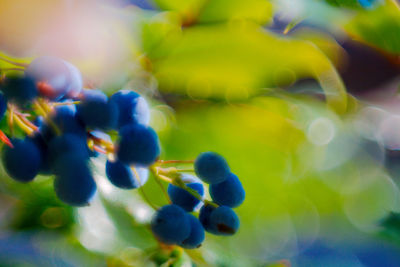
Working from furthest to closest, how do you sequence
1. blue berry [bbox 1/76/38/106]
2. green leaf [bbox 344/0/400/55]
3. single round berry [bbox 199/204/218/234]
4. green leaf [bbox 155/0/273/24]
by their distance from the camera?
green leaf [bbox 344/0/400/55], green leaf [bbox 155/0/273/24], single round berry [bbox 199/204/218/234], blue berry [bbox 1/76/38/106]

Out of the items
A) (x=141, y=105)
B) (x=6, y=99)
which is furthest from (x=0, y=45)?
(x=141, y=105)

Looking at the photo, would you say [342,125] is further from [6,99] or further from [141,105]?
[6,99]

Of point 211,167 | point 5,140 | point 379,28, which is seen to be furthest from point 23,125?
point 379,28

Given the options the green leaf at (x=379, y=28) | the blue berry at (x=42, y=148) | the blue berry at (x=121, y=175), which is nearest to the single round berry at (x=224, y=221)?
the blue berry at (x=121, y=175)

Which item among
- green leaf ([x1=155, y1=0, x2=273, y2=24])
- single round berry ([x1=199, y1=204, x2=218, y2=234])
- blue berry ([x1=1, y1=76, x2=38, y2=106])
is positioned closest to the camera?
blue berry ([x1=1, y1=76, x2=38, y2=106])

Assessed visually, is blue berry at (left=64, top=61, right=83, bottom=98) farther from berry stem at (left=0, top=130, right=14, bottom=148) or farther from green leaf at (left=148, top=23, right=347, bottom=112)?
green leaf at (left=148, top=23, right=347, bottom=112)

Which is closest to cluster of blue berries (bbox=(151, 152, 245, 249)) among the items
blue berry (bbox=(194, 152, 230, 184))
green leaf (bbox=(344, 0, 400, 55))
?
blue berry (bbox=(194, 152, 230, 184))
